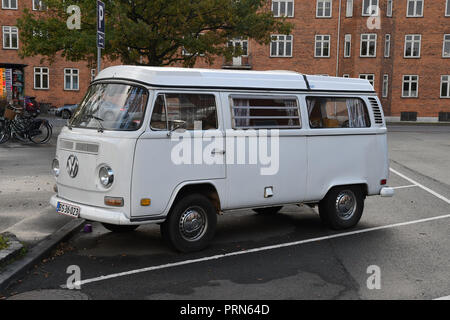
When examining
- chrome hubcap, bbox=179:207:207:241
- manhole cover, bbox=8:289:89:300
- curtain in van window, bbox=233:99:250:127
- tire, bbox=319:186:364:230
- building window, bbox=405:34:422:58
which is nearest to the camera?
manhole cover, bbox=8:289:89:300

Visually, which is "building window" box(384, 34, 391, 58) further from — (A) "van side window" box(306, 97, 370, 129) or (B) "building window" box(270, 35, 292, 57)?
(A) "van side window" box(306, 97, 370, 129)

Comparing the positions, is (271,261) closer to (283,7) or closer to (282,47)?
(282,47)

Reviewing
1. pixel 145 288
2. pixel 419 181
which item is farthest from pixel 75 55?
pixel 145 288

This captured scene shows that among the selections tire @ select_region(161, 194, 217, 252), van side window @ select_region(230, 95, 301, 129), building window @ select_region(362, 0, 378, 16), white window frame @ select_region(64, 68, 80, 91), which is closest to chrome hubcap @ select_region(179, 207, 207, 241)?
tire @ select_region(161, 194, 217, 252)

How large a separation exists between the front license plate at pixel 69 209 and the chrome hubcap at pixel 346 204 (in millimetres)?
3941

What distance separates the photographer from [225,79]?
718 cm

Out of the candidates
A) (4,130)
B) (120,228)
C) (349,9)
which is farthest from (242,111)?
(349,9)

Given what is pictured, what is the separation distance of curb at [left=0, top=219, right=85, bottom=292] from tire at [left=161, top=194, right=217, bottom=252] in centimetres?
145

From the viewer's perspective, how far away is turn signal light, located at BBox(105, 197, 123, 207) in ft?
20.7

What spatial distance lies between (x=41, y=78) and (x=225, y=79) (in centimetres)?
4141

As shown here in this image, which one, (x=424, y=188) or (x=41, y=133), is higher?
(x=41, y=133)

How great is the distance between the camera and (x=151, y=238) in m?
7.66

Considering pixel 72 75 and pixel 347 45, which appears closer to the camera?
pixel 72 75
